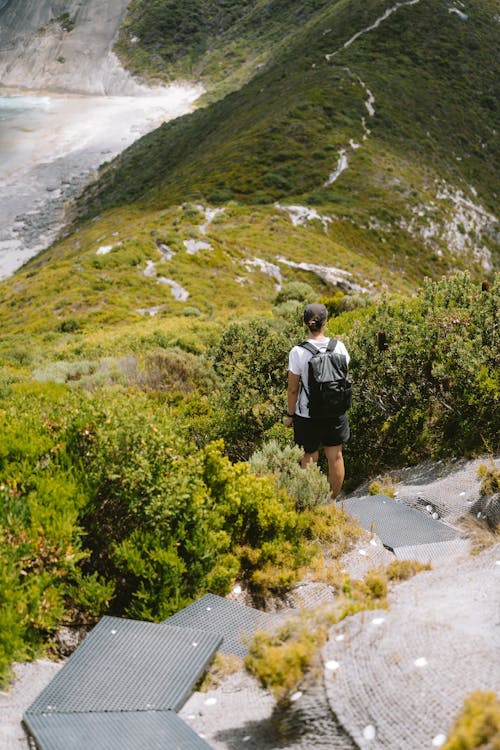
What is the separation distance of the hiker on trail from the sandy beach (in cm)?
5382

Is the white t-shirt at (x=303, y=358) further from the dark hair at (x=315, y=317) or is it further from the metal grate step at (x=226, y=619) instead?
the metal grate step at (x=226, y=619)

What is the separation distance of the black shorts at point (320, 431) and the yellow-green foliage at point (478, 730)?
426 centimetres

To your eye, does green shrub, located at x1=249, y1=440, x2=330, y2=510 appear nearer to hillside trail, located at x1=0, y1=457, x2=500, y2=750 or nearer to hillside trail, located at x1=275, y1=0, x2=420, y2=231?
hillside trail, located at x1=0, y1=457, x2=500, y2=750

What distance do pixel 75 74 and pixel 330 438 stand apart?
144 m

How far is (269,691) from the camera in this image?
338cm

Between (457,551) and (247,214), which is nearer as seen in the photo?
(457,551)

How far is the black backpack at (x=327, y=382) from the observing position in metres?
6.11

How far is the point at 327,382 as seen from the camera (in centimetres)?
610

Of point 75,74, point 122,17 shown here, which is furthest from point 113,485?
point 122,17

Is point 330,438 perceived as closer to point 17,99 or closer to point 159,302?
point 159,302

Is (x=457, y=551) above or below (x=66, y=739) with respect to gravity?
below

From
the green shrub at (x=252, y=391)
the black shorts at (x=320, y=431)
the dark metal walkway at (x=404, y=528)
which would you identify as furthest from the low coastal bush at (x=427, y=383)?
the black shorts at (x=320, y=431)

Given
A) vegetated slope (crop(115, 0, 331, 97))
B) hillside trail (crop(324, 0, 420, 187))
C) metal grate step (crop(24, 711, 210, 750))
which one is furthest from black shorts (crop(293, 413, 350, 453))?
vegetated slope (crop(115, 0, 331, 97))

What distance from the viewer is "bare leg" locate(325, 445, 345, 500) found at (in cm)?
664
